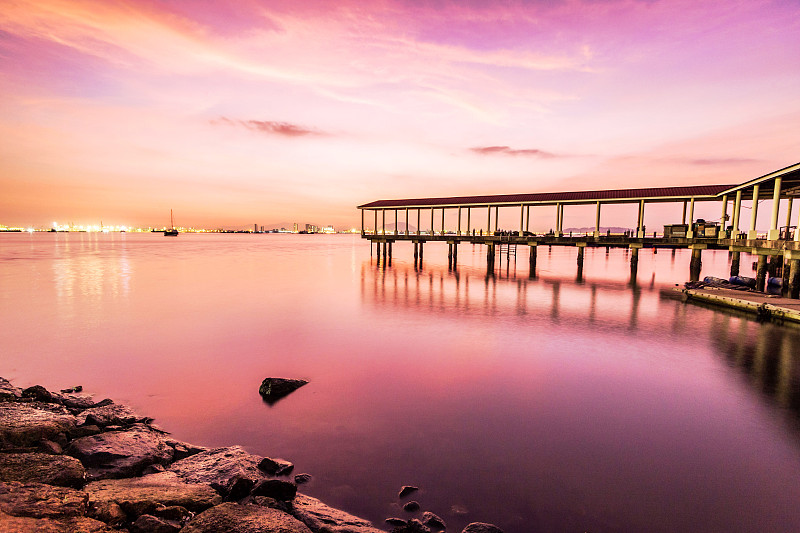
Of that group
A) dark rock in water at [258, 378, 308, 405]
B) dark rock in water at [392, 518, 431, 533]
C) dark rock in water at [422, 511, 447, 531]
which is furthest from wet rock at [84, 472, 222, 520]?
dark rock in water at [258, 378, 308, 405]

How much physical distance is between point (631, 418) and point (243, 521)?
8.45 meters

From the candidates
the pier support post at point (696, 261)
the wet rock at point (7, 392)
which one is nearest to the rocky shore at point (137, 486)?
the wet rock at point (7, 392)

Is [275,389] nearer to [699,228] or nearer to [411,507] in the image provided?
[411,507]

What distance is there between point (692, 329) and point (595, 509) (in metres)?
15.5

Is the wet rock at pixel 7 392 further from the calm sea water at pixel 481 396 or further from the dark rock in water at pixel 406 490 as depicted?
the dark rock in water at pixel 406 490

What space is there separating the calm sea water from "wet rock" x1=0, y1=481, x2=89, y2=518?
121 inches

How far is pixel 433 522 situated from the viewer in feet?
18.9

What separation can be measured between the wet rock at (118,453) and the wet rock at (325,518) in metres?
2.80

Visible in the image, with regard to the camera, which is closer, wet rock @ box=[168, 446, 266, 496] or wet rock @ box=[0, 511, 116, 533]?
wet rock @ box=[0, 511, 116, 533]

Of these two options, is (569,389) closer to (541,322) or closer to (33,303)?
(541,322)

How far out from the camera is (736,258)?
3409 cm

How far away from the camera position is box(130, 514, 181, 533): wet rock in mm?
4645

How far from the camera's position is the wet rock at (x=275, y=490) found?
576 cm

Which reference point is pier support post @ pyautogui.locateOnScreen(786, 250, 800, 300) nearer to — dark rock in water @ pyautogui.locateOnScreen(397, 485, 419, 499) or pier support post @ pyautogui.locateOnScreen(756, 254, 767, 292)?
pier support post @ pyautogui.locateOnScreen(756, 254, 767, 292)
